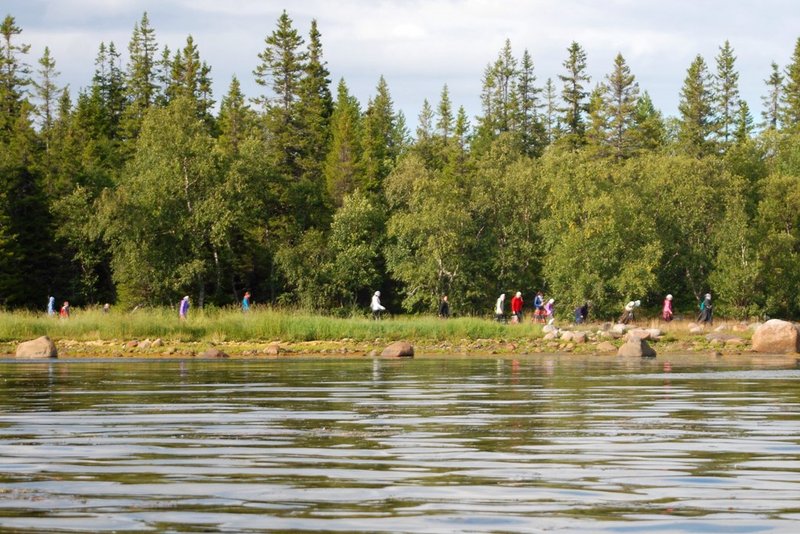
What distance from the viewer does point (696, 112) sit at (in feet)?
383

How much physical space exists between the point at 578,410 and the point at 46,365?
1984cm

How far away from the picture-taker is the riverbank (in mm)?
43844

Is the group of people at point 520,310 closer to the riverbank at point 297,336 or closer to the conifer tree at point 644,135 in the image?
the riverbank at point 297,336

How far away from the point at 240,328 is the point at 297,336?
203 centimetres

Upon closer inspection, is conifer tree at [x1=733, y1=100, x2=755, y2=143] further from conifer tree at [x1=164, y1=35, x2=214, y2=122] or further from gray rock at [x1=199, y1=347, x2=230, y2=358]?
gray rock at [x1=199, y1=347, x2=230, y2=358]

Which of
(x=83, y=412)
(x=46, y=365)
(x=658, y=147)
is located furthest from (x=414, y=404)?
(x=658, y=147)

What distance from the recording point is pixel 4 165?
85375mm

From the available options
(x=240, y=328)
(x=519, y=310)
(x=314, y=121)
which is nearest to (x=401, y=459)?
(x=240, y=328)

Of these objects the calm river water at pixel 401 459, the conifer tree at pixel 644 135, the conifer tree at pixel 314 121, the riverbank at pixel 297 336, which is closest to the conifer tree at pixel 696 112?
the conifer tree at pixel 644 135

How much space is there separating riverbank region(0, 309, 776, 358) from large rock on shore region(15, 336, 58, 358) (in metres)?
3.47

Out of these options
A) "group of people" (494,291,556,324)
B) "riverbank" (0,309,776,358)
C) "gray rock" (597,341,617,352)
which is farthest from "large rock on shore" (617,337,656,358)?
"group of people" (494,291,556,324)

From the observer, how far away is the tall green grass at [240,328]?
46.8 metres

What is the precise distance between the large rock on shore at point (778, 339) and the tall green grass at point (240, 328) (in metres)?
8.94

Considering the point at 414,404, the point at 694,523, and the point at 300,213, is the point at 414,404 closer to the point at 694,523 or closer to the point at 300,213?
the point at 694,523
